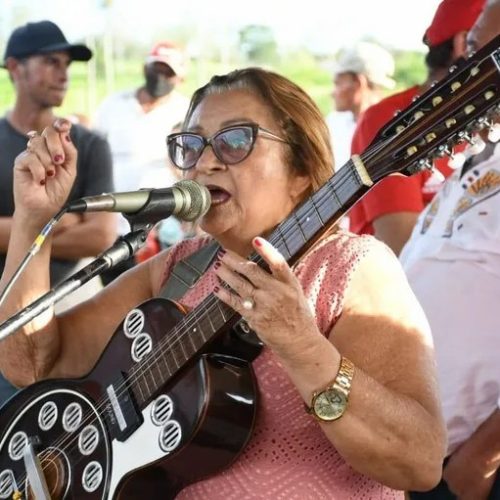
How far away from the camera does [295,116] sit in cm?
240

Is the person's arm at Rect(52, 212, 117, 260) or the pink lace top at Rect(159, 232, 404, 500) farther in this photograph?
the person's arm at Rect(52, 212, 117, 260)

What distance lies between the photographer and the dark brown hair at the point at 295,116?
2379 mm

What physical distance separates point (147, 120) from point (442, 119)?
5.02 metres

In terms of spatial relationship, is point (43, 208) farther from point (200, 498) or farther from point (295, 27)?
point (295, 27)

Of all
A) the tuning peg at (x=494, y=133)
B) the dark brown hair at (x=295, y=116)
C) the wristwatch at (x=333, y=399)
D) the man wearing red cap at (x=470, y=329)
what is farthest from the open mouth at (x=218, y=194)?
the man wearing red cap at (x=470, y=329)

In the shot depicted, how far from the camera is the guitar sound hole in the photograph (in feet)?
7.78

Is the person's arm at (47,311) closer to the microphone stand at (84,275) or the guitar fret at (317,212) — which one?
the microphone stand at (84,275)

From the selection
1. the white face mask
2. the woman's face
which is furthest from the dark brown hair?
the white face mask

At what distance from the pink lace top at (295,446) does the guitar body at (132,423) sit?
44mm

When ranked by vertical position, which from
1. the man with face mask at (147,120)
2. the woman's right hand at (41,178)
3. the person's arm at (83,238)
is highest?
the woman's right hand at (41,178)

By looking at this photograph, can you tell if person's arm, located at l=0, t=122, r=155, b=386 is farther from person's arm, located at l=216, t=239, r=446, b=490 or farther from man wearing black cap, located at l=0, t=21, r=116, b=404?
man wearing black cap, located at l=0, t=21, r=116, b=404

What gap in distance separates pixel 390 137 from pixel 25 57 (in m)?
A: 2.93

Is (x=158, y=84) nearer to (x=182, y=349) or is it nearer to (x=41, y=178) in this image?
(x=41, y=178)

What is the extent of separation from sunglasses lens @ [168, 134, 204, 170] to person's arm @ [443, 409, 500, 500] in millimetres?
980
